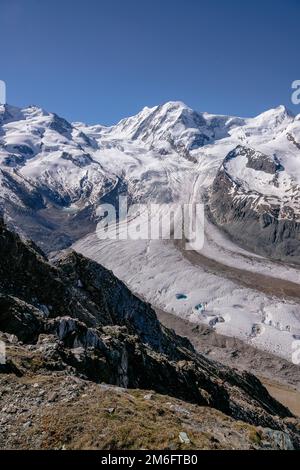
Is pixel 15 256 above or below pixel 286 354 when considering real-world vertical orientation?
above

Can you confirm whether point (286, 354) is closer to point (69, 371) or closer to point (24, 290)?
point (24, 290)

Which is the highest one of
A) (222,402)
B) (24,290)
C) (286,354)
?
(24,290)
